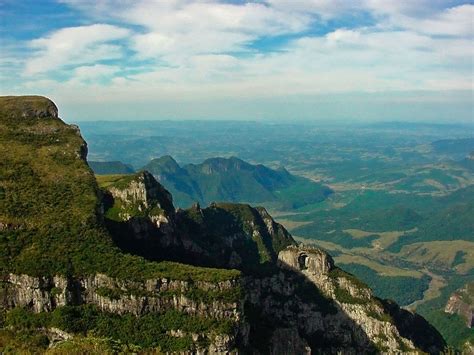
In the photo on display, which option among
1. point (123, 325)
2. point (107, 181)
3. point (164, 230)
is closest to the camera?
point (123, 325)

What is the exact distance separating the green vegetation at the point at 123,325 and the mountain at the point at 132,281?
0.52 ft

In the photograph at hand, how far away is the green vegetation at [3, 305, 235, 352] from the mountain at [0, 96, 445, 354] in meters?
0.16

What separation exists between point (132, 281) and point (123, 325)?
266 inches

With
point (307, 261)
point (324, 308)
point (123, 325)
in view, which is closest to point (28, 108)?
point (123, 325)

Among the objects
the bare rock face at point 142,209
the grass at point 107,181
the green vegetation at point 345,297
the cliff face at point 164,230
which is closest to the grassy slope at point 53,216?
the cliff face at point 164,230

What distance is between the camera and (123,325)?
90375 mm

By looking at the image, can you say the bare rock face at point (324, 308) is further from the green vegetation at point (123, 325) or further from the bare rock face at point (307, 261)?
the green vegetation at point (123, 325)

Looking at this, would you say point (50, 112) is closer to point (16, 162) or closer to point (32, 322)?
point (16, 162)

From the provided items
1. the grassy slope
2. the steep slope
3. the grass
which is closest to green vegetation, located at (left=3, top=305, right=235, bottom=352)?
the steep slope

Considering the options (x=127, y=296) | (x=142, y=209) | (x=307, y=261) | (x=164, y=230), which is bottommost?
(x=307, y=261)

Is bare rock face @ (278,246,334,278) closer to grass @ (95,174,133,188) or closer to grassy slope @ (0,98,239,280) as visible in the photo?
grassy slope @ (0,98,239,280)

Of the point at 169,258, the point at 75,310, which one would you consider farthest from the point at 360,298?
the point at 75,310

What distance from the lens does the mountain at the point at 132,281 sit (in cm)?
8894

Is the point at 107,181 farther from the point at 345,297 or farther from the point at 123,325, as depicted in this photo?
the point at 345,297
